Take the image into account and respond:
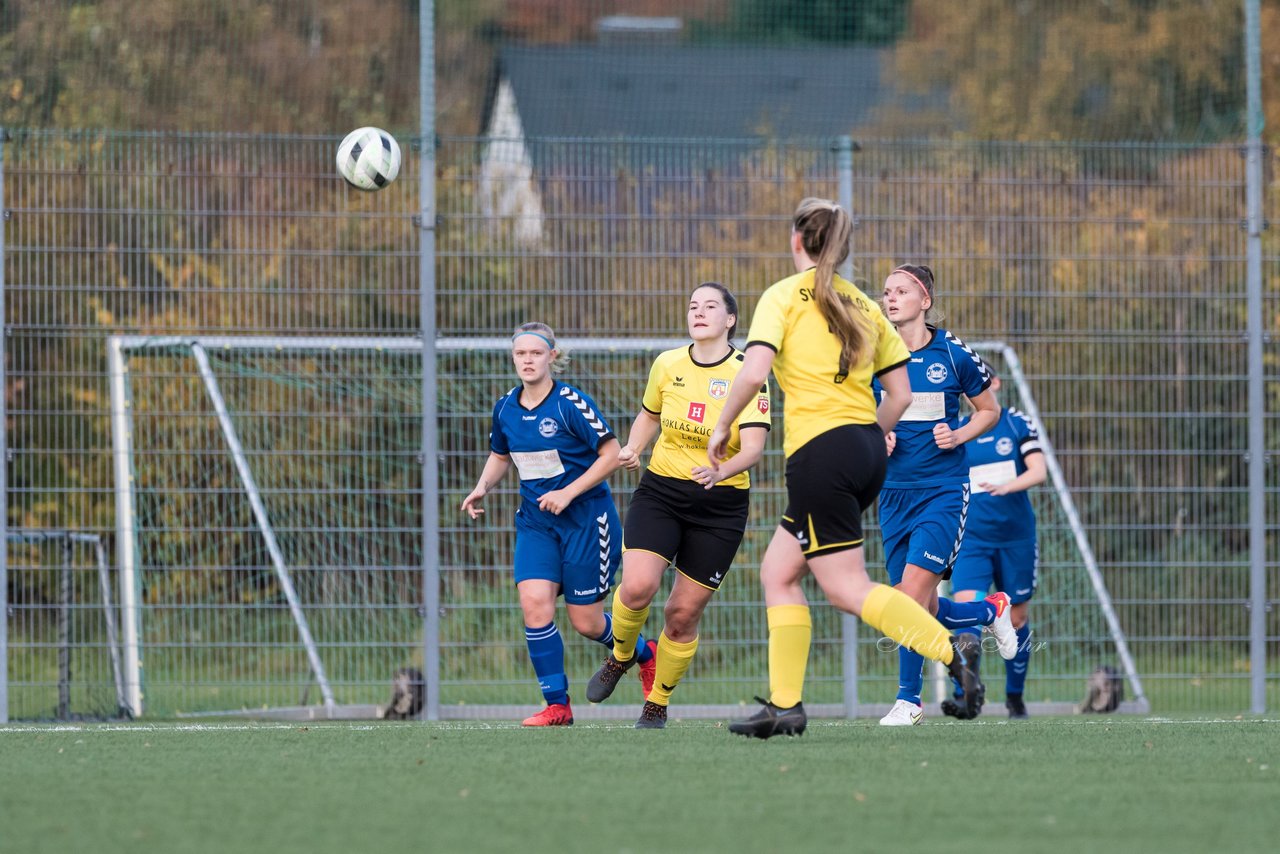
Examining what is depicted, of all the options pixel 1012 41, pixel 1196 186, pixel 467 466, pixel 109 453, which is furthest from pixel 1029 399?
pixel 1012 41

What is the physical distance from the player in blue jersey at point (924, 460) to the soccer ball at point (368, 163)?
280cm

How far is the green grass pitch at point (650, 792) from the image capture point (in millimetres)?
4102

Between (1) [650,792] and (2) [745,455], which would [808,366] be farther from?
(1) [650,792]

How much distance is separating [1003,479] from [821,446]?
399 cm

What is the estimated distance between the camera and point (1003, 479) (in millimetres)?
9617

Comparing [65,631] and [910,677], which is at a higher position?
[910,677]

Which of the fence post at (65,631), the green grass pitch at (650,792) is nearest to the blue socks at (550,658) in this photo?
the green grass pitch at (650,792)

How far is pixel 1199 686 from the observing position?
1077 cm

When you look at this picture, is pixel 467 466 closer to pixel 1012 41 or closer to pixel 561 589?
pixel 561 589

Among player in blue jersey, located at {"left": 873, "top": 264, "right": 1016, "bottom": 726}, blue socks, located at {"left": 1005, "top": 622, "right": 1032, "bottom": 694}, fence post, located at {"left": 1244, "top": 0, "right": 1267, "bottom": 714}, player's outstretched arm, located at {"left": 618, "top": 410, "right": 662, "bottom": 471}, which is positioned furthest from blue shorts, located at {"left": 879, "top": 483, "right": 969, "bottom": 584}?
fence post, located at {"left": 1244, "top": 0, "right": 1267, "bottom": 714}

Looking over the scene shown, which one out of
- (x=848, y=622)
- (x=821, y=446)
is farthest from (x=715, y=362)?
(x=848, y=622)

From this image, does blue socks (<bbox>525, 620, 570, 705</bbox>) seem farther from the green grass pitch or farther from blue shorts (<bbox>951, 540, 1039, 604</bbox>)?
blue shorts (<bbox>951, 540, 1039, 604</bbox>)

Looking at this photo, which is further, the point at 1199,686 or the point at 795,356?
the point at 1199,686

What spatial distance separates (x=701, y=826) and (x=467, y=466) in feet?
21.0
